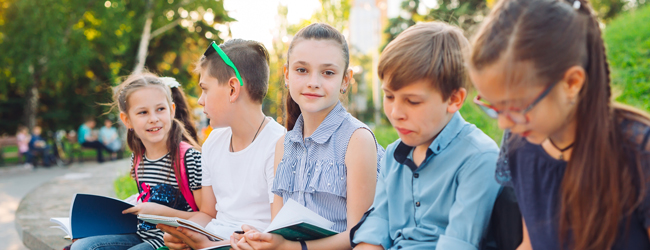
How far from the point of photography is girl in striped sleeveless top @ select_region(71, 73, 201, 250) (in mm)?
2654

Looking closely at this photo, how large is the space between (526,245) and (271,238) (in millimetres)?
899

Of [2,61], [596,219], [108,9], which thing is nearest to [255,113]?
[596,219]

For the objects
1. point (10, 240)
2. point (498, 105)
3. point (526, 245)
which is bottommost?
point (10, 240)

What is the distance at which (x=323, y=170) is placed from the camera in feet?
6.65

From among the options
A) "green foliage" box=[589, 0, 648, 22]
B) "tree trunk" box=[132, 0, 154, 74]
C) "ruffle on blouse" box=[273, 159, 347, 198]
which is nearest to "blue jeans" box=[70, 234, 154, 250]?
"ruffle on blouse" box=[273, 159, 347, 198]

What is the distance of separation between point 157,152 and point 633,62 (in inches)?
234

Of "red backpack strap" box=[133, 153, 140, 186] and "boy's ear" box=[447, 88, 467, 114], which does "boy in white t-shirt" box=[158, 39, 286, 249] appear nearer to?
"red backpack strap" box=[133, 153, 140, 186]

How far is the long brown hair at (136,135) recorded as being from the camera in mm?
2717

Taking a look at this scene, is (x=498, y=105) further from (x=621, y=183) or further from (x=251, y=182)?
(x=251, y=182)

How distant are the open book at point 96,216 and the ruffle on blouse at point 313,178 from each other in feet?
3.05

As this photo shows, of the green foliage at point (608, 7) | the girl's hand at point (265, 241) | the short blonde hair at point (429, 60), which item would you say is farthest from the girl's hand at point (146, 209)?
the green foliage at point (608, 7)

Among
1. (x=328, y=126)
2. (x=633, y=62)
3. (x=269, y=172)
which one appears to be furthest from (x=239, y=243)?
(x=633, y=62)

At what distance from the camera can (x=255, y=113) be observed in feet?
8.27

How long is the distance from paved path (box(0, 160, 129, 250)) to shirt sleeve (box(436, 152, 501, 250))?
8.91 ft
